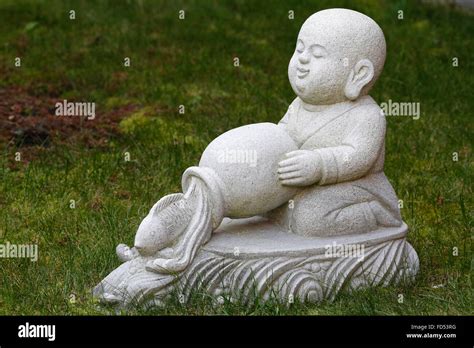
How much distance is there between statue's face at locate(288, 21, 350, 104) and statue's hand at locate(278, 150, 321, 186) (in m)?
0.40

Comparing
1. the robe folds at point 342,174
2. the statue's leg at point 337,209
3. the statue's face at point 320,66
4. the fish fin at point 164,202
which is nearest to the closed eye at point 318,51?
the statue's face at point 320,66

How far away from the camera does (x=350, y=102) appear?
632 centimetres

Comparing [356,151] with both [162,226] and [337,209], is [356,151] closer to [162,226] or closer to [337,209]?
[337,209]

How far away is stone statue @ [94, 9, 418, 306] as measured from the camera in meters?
6.03

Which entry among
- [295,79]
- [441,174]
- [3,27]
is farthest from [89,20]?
[295,79]

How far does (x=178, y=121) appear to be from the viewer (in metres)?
9.86

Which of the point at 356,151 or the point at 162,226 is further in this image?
the point at 356,151

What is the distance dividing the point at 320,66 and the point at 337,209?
2.84 ft

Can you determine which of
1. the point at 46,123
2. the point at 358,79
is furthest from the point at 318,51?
the point at 46,123

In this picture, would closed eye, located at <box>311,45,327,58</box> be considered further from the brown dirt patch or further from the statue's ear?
the brown dirt patch

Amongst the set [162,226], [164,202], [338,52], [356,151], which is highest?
[338,52]

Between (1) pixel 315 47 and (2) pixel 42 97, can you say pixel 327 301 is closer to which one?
(1) pixel 315 47

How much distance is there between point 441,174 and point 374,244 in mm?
2493
